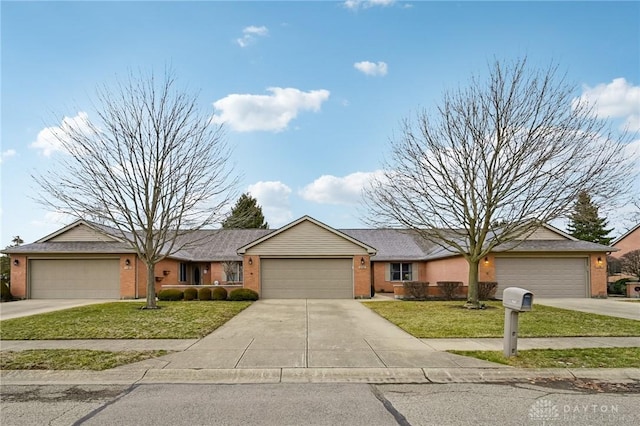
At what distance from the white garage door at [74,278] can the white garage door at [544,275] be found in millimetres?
19743

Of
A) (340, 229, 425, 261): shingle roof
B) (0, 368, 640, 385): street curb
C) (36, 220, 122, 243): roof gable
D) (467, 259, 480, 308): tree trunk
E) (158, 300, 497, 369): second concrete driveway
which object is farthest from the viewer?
(340, 229, 425, 261): shingle roof

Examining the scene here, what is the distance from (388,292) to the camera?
2880 centimetres

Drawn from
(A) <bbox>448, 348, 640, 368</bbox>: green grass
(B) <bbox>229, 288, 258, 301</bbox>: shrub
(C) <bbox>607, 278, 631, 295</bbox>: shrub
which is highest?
(A) <bbox>448, 348, 640, 368</bbox>: green grass

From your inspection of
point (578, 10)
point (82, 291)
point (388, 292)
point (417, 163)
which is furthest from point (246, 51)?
point (388, 292)

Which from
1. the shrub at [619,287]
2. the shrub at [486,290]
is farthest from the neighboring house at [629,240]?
the shrub at [486,290]

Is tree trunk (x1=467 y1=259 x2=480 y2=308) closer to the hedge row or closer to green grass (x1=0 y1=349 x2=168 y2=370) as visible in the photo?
the hedge row

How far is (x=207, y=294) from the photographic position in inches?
833

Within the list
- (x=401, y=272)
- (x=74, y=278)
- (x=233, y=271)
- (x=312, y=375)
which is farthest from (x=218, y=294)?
(x=312, y=375)

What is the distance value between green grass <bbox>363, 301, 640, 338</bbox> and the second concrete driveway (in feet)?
2.56

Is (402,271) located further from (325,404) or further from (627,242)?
(325,404)

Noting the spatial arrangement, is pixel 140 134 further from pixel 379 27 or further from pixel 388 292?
pixel 388 292

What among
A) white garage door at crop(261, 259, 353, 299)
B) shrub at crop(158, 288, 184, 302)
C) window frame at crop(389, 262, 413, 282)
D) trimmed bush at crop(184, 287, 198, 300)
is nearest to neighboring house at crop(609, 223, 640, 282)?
window frame at crop(389, 262, 413, 282)

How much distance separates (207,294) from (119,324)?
30.0 feet

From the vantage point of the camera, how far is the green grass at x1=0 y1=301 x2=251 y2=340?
10305mm
